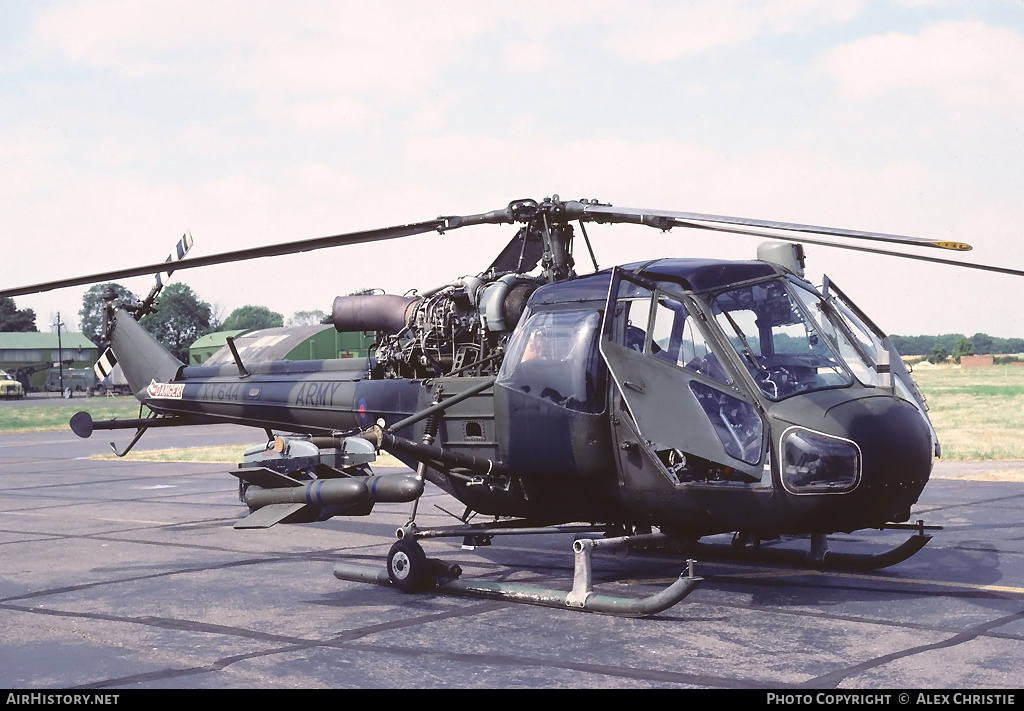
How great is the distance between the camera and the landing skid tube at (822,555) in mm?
10461

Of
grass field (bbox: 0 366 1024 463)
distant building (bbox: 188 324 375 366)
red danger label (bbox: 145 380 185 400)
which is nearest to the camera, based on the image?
red danger label (bbox: 145 380 185 400)

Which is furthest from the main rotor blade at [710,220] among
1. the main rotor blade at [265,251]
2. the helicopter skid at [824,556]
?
the helicopter skid at [824,556]

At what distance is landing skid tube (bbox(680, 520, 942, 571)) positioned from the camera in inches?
412

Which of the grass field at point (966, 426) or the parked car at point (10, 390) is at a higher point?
the parked car at point (10, 390)

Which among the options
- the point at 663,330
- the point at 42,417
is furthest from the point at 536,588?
the point at 42,417

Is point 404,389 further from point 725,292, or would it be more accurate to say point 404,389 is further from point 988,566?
point 988,566

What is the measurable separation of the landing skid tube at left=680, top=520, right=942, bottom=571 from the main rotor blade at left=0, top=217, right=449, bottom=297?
4.55 m

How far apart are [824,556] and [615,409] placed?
2921 millimetres

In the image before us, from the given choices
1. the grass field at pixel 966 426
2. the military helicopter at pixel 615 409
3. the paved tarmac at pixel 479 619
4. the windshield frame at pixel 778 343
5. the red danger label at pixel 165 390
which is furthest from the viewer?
the grass field at pixel 966 426

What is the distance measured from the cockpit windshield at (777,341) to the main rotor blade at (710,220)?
0.81 m

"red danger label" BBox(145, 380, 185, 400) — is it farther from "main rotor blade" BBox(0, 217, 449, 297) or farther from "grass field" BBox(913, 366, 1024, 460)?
"grass field" BBox(913, 366, 1024, 460)

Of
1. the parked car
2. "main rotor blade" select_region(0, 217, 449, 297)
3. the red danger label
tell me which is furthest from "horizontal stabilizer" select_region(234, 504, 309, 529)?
the parked car

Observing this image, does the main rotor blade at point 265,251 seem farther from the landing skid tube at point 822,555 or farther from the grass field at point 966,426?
the grass field at point 966,426
